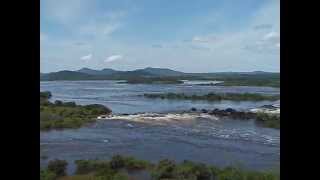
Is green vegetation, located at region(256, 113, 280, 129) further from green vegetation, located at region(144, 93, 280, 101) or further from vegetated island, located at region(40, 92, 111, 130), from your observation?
vegetated island, located at region(40, 92, 111, 130)

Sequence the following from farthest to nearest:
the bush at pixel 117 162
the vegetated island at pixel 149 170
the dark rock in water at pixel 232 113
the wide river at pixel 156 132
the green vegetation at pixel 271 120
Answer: the bush at pixel 117 162, the vegetated island at pixel 149 170, the wide river at pixel 156 132, the dark rock in water at pixel 232 113, the green vegetation at pixel 271 120

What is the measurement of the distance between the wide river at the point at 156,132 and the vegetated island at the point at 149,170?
7 cm

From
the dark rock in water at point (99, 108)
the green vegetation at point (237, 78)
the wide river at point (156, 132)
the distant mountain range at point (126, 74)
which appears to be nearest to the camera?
the green vegetation at point (237, 78)

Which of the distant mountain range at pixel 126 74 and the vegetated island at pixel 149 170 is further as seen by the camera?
the vegetated island at pixel 149 170

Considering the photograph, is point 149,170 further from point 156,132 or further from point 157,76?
point 157,76

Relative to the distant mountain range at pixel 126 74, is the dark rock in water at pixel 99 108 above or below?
below

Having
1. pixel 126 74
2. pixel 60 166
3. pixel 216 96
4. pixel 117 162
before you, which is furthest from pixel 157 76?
pixel 117 162

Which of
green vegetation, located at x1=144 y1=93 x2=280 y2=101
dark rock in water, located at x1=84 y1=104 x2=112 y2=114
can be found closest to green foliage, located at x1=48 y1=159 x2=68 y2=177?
dark rock in water, located at x1=84 y1=104 x2=112 y2=114

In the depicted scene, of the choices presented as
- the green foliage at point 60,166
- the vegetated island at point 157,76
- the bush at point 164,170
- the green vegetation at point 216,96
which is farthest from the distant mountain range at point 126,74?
the bush at point 164,170

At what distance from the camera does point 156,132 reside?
11.2ft

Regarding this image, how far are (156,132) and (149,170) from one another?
42 centimetres

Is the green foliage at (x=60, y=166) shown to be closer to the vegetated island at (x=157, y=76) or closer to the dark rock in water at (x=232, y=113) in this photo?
the vegetated island at (x=157, y=76)

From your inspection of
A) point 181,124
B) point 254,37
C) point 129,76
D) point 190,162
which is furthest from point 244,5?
point 190,162

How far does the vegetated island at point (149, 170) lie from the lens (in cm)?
296
